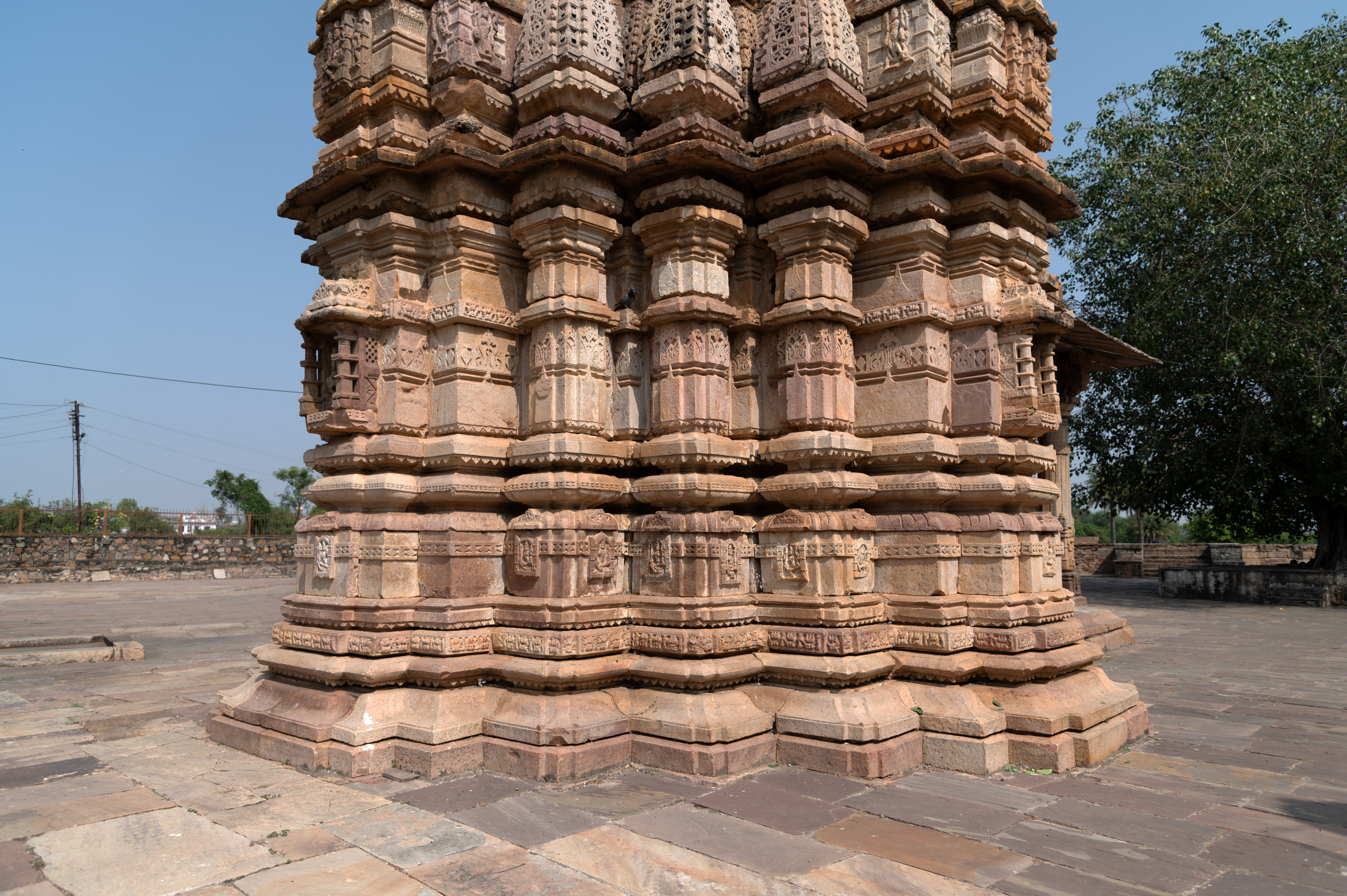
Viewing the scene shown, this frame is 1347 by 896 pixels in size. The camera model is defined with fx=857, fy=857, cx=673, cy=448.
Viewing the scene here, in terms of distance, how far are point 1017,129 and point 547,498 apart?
4.73 meters

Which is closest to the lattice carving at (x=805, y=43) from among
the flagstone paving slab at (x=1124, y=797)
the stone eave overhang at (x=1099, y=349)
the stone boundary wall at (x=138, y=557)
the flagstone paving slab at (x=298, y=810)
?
the stone eave overhang at (x=1099, y=349)

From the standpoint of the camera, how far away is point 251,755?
566 centimetres

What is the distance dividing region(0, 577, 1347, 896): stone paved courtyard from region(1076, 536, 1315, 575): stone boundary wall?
25.7 meters

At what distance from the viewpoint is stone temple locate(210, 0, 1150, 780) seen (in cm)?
557

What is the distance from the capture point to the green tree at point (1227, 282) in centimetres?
1673

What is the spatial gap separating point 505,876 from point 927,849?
192 centimetres

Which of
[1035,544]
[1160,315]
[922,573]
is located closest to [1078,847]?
[922,573]

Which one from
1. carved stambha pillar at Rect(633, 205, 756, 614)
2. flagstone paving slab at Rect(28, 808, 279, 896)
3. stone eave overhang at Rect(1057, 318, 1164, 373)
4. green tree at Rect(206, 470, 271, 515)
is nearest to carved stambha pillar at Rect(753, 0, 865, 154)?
carved stambha pillar at Rect(633, 205, 756, 614)

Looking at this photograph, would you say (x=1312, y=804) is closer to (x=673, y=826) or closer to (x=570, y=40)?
(x=673, y=826)

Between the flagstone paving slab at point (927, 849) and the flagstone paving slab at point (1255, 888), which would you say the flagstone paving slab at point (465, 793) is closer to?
the flagstone paving slab at point (927, 849)

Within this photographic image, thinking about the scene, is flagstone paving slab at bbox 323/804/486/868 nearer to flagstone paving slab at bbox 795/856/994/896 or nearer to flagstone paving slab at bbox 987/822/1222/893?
flagstone paving slab at bbox 795/856/994/896

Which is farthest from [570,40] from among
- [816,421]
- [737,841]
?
[737,841]

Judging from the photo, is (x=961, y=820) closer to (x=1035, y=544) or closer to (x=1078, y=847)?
(x=1078, y=847)

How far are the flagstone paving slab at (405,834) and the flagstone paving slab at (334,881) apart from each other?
4.5 inches
